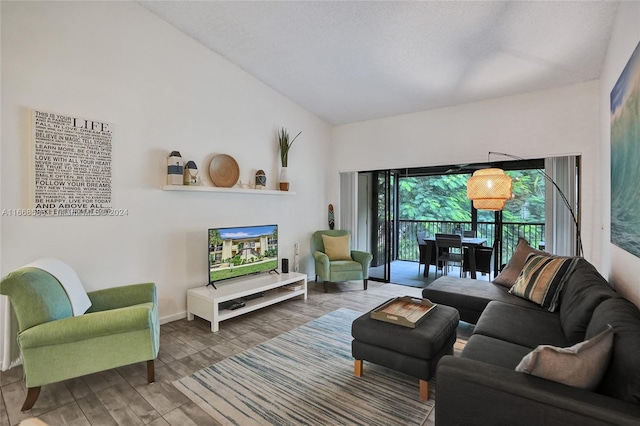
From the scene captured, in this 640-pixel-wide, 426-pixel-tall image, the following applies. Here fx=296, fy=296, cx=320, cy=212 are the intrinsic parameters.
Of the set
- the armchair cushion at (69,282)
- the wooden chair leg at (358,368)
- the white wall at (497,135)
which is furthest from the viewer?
the white wall at (497,135)

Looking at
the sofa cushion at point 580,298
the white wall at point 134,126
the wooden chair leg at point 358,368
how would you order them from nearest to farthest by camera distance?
the sofa cushion at point 580,298
the wooden chair leg at point 358,368
the white wall at point 134,126

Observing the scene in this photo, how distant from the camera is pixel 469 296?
297cm

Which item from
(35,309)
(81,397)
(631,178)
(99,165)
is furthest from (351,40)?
(81,397)

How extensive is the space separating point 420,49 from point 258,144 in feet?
8.02

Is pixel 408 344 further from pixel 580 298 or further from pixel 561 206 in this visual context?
pixel 561 206

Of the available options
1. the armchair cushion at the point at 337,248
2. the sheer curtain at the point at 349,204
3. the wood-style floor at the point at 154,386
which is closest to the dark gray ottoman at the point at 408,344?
the wood-style floor at the point at 154,386

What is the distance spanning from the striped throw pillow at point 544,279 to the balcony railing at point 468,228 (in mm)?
2700

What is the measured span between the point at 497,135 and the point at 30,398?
5400 millimetres

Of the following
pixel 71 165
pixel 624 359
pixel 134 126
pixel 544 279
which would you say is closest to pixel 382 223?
pixel 544 279

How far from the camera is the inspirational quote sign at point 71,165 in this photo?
256 cm

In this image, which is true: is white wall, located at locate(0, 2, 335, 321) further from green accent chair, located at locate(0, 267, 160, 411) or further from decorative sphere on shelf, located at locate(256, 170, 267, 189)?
green accent chair, located at locate(0, 267, 160, 411)

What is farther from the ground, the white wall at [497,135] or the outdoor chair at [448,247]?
the white wall at [497,135]

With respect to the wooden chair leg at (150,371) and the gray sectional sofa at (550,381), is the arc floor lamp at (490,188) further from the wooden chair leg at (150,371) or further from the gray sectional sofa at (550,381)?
the wooden chair leg at (150,371)

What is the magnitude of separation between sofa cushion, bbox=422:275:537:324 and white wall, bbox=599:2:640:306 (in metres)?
0.72
